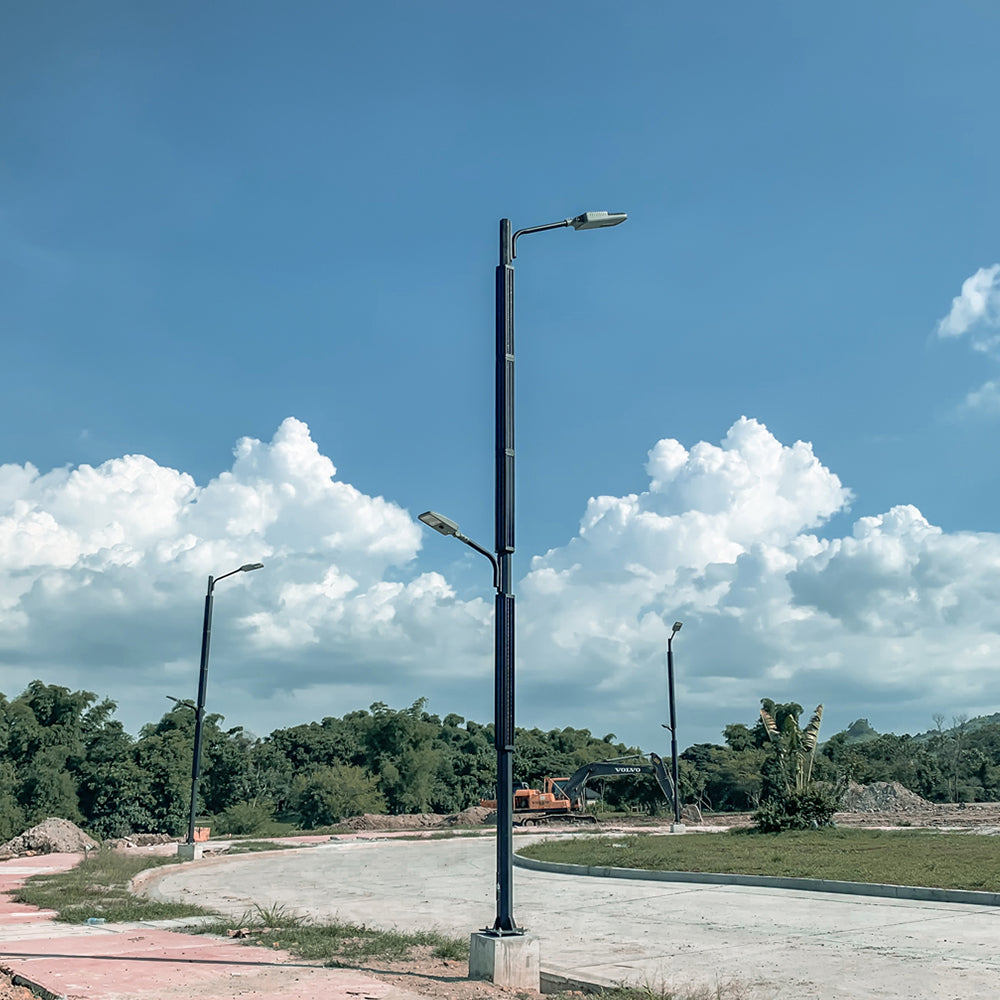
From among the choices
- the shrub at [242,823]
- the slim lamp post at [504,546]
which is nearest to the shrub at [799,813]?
the slim lamp post at [504,546]

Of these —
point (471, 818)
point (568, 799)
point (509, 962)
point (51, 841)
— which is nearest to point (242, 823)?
point (471, 818)

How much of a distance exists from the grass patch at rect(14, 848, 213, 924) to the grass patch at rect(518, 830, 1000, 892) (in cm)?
1093

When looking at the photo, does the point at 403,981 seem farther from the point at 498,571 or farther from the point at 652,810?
the point at 652,810

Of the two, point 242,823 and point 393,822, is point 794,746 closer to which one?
point 393,822

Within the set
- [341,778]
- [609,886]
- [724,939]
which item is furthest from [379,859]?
[341,778]

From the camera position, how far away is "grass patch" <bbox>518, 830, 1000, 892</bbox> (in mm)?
18766

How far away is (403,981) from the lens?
404 inches

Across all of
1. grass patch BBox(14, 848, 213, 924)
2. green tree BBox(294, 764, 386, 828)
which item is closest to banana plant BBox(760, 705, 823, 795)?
grass patch BBox(14, 848, 213, 924)

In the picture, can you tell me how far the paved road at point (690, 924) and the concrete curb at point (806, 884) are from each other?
338 millimetres

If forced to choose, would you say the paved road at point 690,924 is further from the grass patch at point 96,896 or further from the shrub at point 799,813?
the shrub at point 799,813

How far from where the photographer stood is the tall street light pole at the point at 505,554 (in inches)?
431

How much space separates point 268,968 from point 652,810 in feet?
185

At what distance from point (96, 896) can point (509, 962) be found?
40.0ft

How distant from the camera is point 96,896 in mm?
19047
